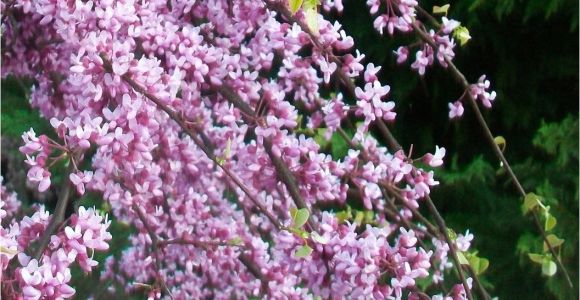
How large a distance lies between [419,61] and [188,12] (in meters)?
0.38

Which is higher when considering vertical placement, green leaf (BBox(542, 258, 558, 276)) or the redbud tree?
the redbud tree

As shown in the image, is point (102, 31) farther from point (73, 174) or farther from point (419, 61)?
point (419, 61)

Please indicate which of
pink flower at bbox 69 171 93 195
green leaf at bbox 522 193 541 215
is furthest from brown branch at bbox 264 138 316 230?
green leaf at bbox 522 193 541 215

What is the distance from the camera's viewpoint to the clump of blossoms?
947mm

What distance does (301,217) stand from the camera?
96 cm

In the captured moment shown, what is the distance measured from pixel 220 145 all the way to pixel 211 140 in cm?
4

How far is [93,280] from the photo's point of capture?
2859mm

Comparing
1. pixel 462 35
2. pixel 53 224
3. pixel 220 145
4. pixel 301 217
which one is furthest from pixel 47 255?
pixel 462 35

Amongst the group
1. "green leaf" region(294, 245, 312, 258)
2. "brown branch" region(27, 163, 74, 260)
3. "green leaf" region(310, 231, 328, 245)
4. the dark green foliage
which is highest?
"brown branch" region(27, 163, 74, 260)

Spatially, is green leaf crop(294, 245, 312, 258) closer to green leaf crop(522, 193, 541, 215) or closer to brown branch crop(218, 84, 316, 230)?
brown branch crop(218, 84, 316, 230)

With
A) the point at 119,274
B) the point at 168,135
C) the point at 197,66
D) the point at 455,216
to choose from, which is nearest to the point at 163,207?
the point at 168,135

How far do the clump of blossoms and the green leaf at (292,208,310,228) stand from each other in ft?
0.03

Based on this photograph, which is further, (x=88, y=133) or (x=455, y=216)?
(x=455, y=216)

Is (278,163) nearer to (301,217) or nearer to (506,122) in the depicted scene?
(301,217)
